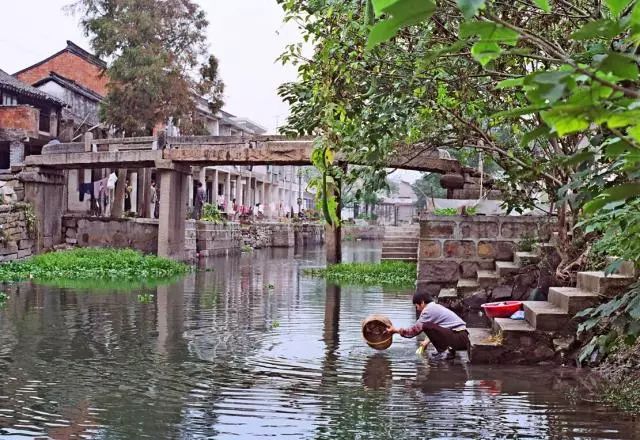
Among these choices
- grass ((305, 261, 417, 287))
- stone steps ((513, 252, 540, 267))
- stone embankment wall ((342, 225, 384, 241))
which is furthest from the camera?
stone embankment wall ((342, 225, 384, 241))

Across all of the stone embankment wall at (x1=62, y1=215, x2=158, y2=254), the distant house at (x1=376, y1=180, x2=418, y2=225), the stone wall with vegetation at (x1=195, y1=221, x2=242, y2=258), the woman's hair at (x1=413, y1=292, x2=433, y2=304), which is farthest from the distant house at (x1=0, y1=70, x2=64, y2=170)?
the distant house at (x1=376, y1=180, x2=418, y2=225)

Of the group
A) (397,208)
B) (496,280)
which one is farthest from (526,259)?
(397,208)

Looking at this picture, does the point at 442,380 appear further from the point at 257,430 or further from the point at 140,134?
the point at 140,134

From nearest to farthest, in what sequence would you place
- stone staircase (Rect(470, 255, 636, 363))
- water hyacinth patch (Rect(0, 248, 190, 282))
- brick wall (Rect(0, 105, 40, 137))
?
stone staircase (Rect(470, 255, 636, 363))
water hyacinth patch (Rect(0, 248, 190, 282))
brick wall (Rect(0, 105, 40, 137))

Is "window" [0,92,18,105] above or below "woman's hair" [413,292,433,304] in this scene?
above

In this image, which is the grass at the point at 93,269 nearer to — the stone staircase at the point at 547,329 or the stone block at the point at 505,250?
the stone block at the point at 505,250

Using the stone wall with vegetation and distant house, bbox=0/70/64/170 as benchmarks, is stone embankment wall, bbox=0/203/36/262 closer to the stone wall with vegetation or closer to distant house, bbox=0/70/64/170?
distant house, bbox=0/70/64/170

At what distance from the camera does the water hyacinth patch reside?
2127 centimetres

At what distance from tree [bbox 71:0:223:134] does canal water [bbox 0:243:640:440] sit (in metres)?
17.9

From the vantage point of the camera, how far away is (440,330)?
9.25m

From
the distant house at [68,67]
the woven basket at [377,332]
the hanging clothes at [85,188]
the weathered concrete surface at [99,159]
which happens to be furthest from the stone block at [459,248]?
the distant house at [68,67]

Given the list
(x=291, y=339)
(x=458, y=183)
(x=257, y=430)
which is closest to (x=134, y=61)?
(x=458, y=183)

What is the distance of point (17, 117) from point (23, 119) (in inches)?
9.6

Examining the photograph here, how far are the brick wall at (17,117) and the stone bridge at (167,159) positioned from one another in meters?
5.80
